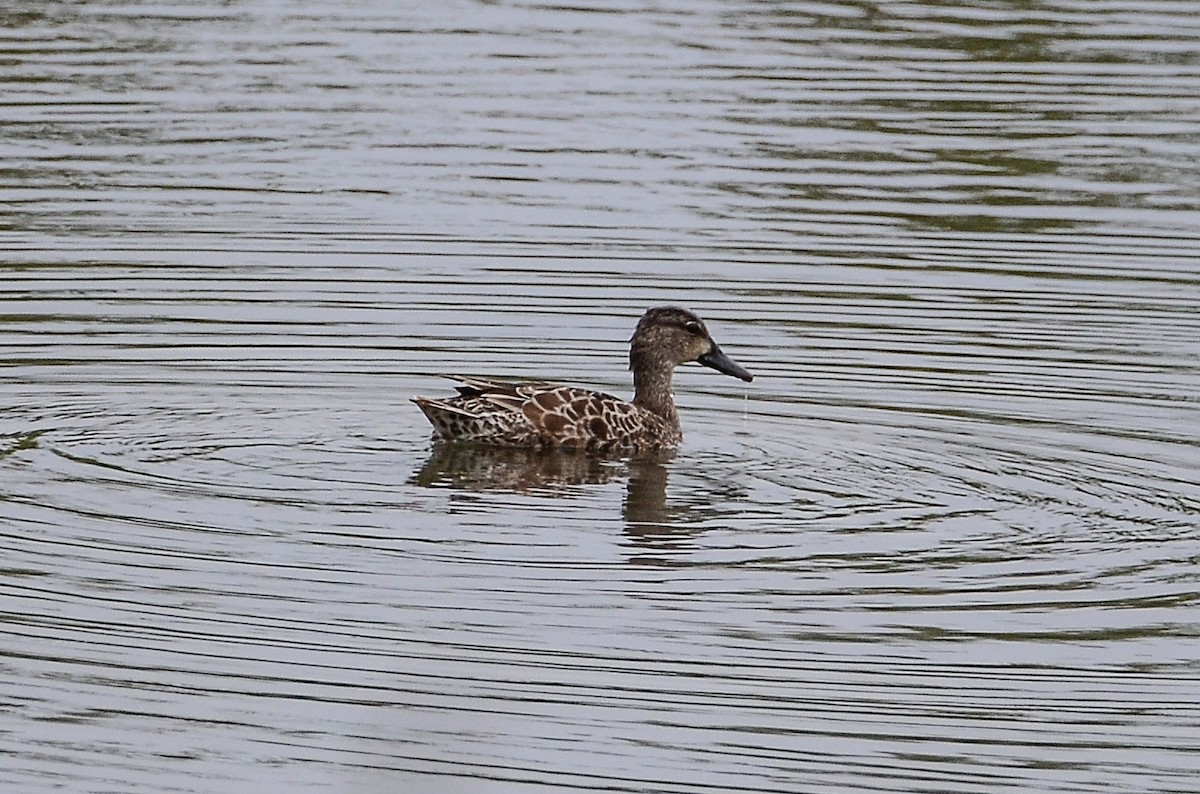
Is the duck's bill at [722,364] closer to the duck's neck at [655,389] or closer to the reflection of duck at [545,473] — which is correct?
the duck's neck at [655,389]

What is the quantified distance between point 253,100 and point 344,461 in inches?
329

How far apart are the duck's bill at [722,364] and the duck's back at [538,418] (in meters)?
0.65

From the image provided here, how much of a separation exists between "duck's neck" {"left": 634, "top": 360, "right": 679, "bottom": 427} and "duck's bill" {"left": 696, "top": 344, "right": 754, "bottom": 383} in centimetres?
16

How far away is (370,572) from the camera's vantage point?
980 centimetres

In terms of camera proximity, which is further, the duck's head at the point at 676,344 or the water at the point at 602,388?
the duck's head at the point at 676,344

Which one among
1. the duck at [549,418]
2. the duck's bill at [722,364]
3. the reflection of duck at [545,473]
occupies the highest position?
the duck's bill at [722,364]

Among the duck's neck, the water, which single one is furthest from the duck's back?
the duck's neck

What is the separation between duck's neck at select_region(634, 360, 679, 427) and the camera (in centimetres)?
1266

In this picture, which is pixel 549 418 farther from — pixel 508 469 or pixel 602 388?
pixel 602 388

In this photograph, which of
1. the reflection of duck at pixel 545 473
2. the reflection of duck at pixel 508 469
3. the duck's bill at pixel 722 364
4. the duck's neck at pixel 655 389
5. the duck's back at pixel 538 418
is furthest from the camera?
the duck's bill at pixel 722 364

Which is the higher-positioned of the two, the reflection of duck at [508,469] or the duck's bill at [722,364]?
the duck's bill at [722,364]

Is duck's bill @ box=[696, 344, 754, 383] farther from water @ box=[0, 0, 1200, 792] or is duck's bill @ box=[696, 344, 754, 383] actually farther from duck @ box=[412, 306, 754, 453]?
duck @ box=[412, 306, 754, 453]

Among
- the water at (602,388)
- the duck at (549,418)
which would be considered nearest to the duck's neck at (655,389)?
the duck at (549,418)

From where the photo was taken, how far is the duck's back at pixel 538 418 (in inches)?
478
